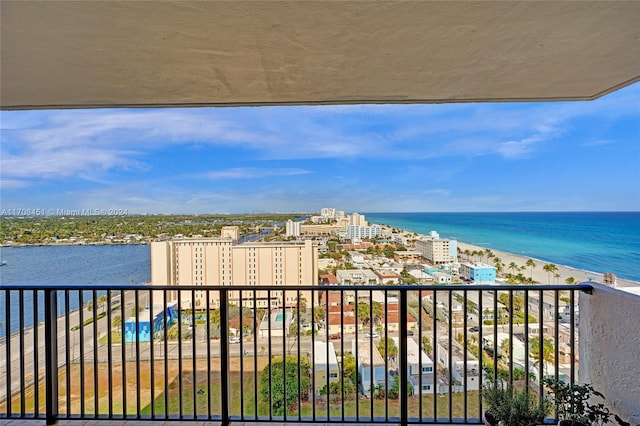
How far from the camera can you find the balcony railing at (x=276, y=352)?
2.15m

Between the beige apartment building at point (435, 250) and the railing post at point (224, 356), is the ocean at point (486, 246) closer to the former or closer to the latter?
the beige apartment building at point (435, 250)

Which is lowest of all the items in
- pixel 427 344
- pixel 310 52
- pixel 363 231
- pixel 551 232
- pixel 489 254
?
pixel 427 344

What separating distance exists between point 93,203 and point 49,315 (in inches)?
89.2

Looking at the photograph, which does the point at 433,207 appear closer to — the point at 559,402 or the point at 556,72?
the point at 556,72

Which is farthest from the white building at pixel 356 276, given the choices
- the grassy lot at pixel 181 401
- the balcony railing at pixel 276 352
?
the grassy lot at pixel 181 401

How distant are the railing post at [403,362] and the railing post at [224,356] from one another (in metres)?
1.25

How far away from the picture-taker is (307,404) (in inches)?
92.7

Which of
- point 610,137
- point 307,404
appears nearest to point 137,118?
point 307,404

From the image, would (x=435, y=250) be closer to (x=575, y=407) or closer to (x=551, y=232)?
(x=575, y=407)

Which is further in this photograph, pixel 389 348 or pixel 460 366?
pixel 460 366

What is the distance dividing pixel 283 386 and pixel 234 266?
42.5 inches

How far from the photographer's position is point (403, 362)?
2092 millimetres

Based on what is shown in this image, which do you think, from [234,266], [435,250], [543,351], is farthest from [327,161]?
[543,351]

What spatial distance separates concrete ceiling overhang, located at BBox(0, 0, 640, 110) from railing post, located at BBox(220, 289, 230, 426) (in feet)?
5.03
